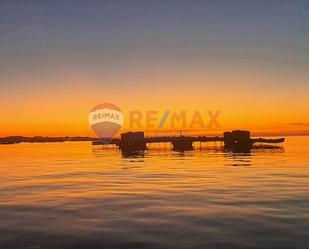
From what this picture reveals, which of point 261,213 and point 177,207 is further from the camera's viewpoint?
point 177,207

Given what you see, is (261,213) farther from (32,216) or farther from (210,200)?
(32,216)

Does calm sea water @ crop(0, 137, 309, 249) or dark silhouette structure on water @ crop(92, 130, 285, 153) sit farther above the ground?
dark silhouette structure on water @ crop(92, 130, 285, 153)

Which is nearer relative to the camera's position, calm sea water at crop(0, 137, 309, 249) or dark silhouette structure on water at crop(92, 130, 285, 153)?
calm sea water at crop(0, 137, 309, 249)

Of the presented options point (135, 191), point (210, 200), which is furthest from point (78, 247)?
point (135, 191)

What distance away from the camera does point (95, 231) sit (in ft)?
52.5

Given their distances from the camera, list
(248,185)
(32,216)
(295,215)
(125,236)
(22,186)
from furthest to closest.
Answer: (22,186) → (248,185) → (32,216) → (295,215) → (125,236)

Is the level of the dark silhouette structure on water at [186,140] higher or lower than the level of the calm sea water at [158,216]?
higher

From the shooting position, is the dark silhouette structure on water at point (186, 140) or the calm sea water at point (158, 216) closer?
the calm sea water at point (158, 216)

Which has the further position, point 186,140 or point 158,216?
point 186,140

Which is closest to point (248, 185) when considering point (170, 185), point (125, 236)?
point (170, 185)

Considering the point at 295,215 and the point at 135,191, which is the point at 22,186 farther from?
the point at 295,215

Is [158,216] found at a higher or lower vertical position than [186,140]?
lower

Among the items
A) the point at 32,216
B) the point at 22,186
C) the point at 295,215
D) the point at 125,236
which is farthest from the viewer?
the point at 22,186

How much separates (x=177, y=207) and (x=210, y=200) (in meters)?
3.09
